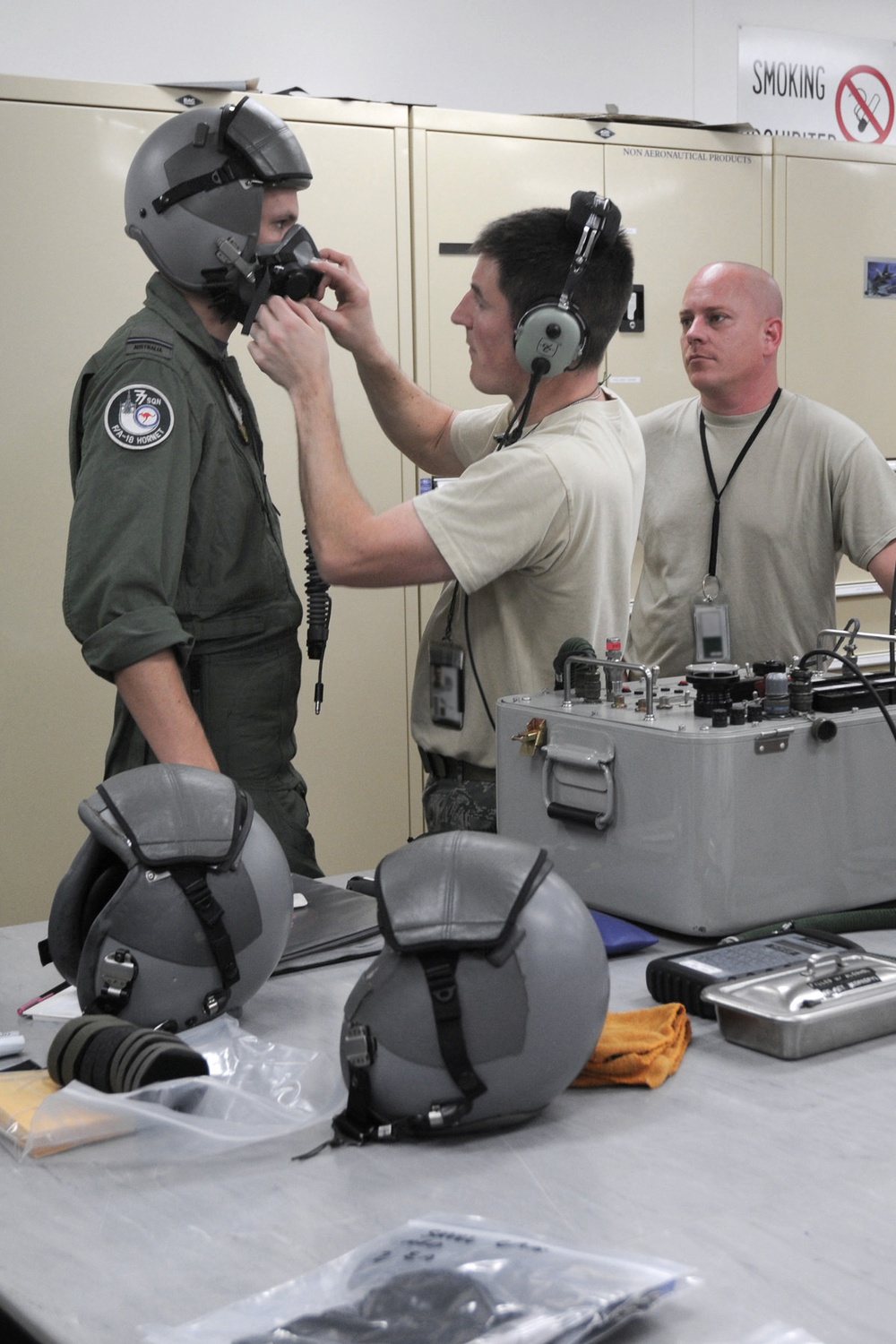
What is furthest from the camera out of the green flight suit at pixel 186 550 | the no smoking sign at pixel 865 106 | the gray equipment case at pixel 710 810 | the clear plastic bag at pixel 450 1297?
the no smoking sign at pixel 865 106

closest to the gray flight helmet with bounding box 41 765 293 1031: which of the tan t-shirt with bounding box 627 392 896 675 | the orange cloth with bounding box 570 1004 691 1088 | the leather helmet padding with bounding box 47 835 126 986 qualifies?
the leather helmet padding with bounding box 47 835 126 986

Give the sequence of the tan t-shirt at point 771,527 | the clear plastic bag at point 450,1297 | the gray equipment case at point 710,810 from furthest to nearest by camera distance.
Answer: the tan t-shirt at point 771,527
the gray equipment case at point 710,810
the clear plastic bag at point 450,1297

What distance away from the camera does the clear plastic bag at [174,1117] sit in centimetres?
101

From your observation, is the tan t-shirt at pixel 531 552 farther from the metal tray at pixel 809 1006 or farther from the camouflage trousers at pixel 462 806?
the metal tray at pixel 809 1006

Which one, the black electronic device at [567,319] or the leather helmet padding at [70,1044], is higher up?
the black electronic device at [567,319]

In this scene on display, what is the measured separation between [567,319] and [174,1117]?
1148 millimetres

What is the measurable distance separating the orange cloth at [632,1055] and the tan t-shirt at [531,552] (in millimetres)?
712

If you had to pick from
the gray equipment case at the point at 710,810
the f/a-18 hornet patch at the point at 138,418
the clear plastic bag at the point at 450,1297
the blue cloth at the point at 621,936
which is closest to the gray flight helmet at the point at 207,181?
the f/a-18 hornet patch at the point at 138,418

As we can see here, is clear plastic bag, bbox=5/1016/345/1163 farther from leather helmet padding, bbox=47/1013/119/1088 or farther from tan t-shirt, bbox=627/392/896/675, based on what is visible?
tan t-shirt, bbox=627/392/896/675

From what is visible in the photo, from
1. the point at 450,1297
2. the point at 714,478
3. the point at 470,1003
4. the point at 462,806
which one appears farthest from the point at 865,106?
the point at 450,1297

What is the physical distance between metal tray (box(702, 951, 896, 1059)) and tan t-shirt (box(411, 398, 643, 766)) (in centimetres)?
66

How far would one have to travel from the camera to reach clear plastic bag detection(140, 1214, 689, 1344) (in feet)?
2.46

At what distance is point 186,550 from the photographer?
174 cm

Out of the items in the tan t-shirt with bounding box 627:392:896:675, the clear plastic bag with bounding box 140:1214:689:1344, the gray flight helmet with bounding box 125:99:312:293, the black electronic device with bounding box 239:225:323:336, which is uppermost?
the gray flight helmet with bounding box 125:99:312:293
